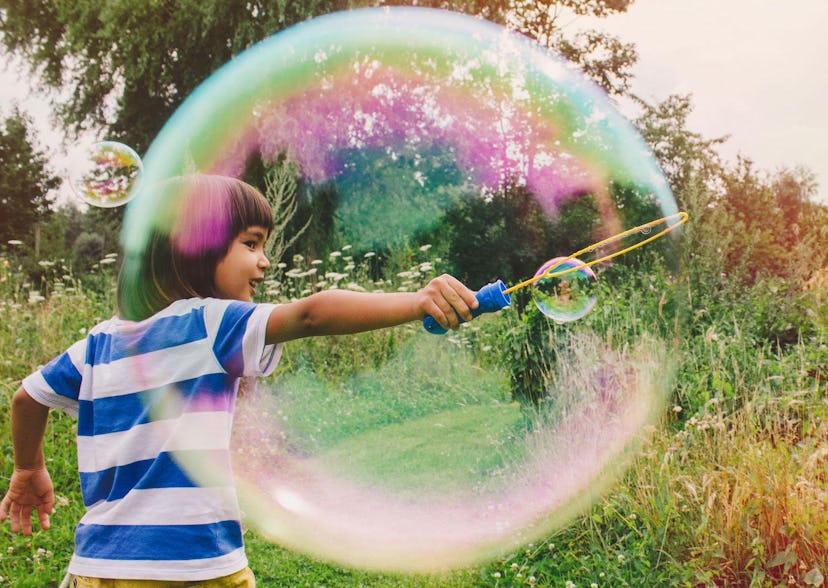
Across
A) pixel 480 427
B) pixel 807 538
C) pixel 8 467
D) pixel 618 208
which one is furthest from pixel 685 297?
pixel 618 208

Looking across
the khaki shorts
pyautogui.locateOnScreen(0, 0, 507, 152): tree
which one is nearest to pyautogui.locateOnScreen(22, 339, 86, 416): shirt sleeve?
the khaki shorts

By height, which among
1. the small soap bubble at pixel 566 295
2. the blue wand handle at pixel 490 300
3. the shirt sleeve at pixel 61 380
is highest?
the blue wand handle at pixel 490 300

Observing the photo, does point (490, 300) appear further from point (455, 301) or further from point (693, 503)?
point (693, 503)

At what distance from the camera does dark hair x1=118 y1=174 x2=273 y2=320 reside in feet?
4.78

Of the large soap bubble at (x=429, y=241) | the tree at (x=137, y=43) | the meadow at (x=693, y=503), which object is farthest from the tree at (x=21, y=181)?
the meadow at (x=693, y=503)

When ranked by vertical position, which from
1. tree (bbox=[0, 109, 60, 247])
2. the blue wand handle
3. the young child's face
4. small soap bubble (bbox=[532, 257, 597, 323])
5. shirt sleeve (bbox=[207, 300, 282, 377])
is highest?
tree (bbox=[0, 109, 60, 247])

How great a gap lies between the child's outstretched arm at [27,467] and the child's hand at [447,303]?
988 millimetres

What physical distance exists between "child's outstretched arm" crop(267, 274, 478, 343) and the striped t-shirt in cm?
5

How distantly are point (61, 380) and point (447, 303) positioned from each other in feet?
3.00

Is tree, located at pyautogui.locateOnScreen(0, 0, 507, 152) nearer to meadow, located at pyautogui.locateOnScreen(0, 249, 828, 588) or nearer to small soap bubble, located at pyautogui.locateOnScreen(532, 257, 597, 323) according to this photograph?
small soap bubble, located at pyautogui.locateOnScreen(532, 257, 597, 323)

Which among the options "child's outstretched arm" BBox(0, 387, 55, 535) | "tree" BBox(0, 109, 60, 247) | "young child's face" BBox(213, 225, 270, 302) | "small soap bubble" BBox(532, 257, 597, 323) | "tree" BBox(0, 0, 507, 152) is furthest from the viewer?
"tree" BBox(0, 109, 60, 247)

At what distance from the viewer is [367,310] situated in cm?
118

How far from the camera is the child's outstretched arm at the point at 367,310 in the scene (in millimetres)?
1152

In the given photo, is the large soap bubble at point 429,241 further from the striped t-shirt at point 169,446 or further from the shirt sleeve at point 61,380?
the shirt sleeve at point 61,380
